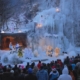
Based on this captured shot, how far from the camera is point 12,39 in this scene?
2191 cm

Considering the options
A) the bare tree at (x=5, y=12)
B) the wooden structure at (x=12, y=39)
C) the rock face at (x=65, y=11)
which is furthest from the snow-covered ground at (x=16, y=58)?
the bare tree at (x=5, y=12)

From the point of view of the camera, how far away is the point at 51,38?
70.3 feet

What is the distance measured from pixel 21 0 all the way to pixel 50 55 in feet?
18.8

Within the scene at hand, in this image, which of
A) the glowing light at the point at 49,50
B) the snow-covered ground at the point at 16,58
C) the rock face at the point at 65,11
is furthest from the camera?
the rock face at the point at 65,11

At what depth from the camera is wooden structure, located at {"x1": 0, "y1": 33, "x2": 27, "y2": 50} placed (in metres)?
21.8

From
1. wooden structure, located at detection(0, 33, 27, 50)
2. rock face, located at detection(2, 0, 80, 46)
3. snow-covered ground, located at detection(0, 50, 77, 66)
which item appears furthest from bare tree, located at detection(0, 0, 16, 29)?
snow-covered ground, located at detection(0, 50, 77, 66)

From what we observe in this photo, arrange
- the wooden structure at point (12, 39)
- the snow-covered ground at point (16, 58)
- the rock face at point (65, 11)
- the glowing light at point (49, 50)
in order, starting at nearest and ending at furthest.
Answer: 1. the snow-covered ground at point (16, 58)
2. the glowing light at point (49, 50)
3. the wooden structure at point (12, 39)
4. the rock face at point (65, 11)

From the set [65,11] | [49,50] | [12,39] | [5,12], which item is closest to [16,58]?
[49,50]

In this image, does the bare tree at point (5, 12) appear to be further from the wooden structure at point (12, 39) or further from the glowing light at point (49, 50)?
the glowing light at point (49, 50)

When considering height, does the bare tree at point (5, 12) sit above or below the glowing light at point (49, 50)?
above

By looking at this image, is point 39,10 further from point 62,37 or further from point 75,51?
point 75,51

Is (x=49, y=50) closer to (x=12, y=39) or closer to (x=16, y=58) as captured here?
(x=16, y=58)

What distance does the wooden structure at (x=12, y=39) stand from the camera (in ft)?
71.4

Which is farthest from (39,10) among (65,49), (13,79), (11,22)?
(13,79)
